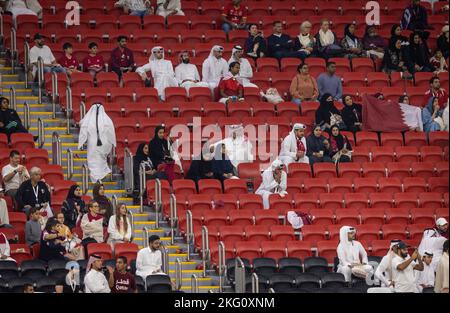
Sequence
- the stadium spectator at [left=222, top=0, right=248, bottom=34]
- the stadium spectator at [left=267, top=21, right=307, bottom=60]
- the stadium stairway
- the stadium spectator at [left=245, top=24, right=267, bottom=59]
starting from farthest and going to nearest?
the stadium spectator at [left=222, top=0, right=248, bottom=34]
the stadium spectator at [left=267, top=21, right=307, bottom=60]
the stadium spectator at [left=245, top=24, right=267, bottom=59]
the stadium stairway

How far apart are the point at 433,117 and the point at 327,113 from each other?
2121 mm

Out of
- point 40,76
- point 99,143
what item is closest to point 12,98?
point 40,76

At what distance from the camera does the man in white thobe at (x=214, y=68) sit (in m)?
30.7

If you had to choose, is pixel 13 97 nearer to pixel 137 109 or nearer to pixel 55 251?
pixel 137 109

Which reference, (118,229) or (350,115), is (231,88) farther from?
(118,229)

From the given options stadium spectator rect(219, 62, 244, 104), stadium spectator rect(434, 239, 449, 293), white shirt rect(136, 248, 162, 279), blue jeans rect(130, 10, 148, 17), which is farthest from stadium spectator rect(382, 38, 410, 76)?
white shirt rect(136, 248, 162, 279)

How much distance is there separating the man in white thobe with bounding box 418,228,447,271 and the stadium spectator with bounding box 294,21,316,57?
6.16m

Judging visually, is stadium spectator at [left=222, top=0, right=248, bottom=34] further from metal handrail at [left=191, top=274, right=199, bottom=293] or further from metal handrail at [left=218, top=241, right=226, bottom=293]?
metal handrail at [left=191, top=274, right=199, bottom=293]

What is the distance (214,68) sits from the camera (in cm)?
3072

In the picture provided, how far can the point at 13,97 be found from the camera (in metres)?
29.1

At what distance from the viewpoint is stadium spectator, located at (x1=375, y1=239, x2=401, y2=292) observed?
25.9 m

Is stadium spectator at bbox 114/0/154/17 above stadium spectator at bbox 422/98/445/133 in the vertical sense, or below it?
above

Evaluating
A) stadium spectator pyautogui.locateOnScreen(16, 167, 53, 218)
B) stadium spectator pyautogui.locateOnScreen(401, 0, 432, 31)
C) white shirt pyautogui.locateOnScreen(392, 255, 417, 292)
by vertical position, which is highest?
stadium spectator pyautogui.locateOnScreen(401, 0, 432, 31)

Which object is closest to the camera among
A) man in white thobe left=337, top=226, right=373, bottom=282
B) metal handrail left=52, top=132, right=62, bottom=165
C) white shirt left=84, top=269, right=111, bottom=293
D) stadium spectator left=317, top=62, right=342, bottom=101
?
white shirt left=84, top=269, right=111, bottom=293
